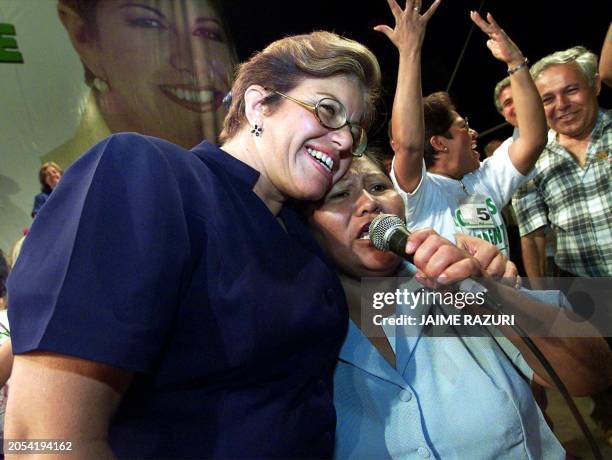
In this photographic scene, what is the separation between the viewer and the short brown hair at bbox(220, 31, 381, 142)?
0.90 metres

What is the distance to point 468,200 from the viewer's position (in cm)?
216

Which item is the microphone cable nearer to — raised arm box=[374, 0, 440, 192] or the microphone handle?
the microphone handle

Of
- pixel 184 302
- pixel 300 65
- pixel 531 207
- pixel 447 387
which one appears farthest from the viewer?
pixel 531 207

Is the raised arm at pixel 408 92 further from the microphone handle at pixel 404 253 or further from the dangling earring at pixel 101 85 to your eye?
the dangling earring at pixel 101 85

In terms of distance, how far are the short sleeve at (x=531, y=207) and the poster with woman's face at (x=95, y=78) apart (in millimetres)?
2476

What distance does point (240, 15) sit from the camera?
4297 millimetres

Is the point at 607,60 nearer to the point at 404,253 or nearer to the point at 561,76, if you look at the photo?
the point at 561,76

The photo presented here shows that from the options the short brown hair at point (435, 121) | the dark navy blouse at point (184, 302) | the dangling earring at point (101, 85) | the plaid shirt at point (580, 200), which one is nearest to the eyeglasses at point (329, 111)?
the dark navy blouse at point (184, 302)

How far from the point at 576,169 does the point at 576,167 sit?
0.4 inches

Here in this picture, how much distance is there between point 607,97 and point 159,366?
16.6 feet

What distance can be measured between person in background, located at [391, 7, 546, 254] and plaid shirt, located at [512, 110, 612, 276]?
0.37 meters

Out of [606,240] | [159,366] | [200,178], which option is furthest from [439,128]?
[159,366]

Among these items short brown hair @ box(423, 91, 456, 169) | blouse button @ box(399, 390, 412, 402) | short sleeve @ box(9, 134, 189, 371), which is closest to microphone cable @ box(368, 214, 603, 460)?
blouse button @ box(399, 390, 412, 402)

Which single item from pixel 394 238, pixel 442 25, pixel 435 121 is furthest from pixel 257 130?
pixel 442 25
